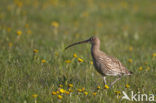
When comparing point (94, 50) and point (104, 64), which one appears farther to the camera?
point (94, 50)

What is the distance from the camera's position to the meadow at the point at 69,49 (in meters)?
4.68

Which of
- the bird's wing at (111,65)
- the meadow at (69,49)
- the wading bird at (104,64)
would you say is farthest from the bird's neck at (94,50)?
the meadow at (69,49)

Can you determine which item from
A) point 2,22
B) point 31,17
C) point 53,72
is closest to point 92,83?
point 53,72

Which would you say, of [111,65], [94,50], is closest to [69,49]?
[94,50]

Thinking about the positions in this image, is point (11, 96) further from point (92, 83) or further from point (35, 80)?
point (92, 83)

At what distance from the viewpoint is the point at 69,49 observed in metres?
7.03

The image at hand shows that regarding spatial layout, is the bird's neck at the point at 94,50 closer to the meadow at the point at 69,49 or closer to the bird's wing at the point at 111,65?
the bird's wing at the point at 111,65

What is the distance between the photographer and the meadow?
4.68 m

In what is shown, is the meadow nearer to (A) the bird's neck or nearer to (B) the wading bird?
(B) the wading bird

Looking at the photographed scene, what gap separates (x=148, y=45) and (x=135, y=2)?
22.7 ft

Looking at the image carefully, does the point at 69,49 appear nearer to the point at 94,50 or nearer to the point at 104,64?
the point at 94,50

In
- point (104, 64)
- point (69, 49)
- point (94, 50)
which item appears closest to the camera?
point (104, 64)

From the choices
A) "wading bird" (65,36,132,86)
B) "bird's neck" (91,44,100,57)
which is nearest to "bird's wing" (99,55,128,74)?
"wading bird" (65,36,132,86)

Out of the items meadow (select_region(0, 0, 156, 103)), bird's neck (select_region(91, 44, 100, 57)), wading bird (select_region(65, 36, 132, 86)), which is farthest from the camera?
bird's neck (select_region(91, 44, 100, 57))
